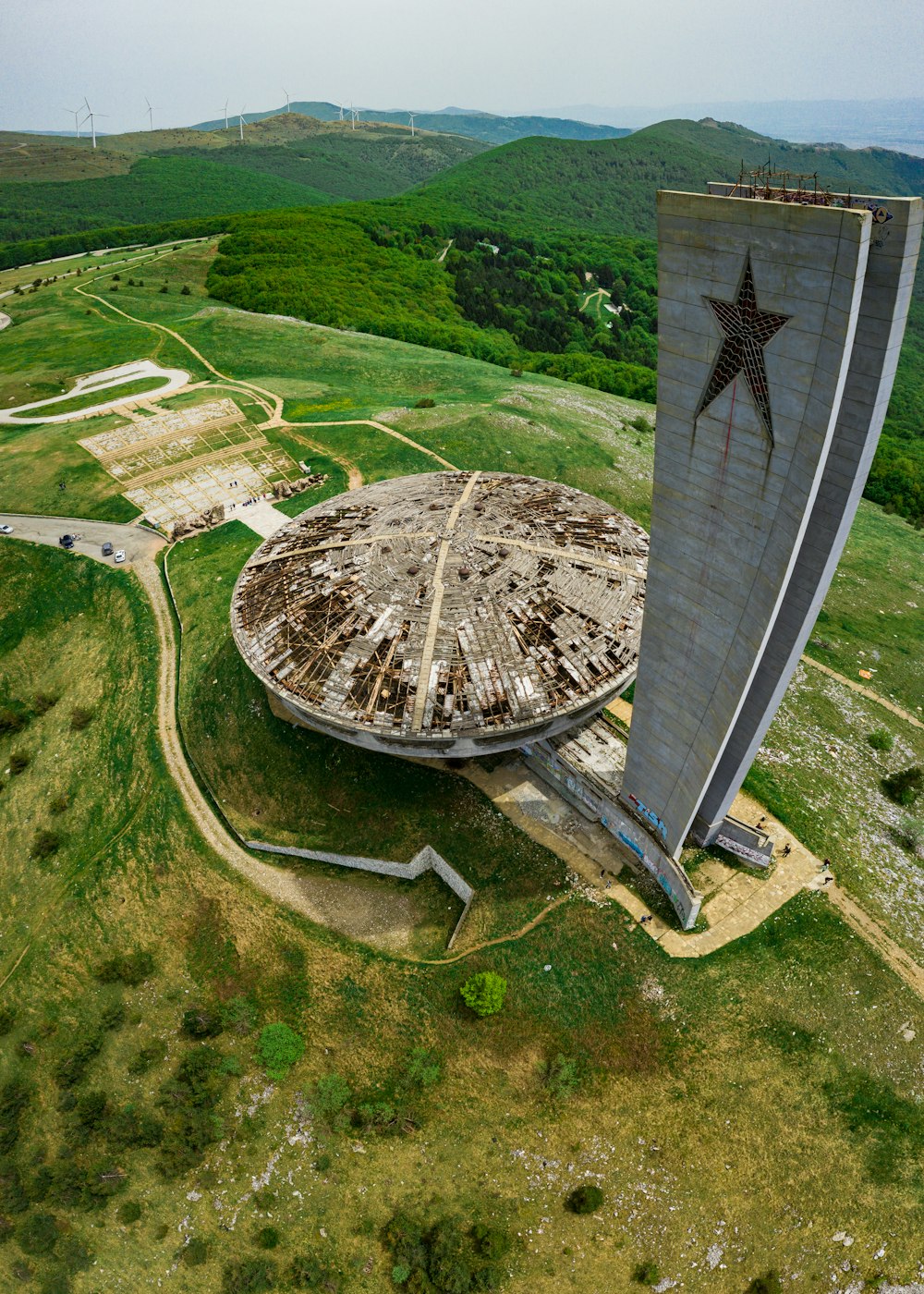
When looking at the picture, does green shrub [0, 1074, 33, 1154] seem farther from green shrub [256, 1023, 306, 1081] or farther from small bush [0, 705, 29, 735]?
small bush [0, 705, 29, 735]

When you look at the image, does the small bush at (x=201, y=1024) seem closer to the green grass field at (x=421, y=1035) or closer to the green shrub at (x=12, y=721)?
the green grass field at (x=421, y=1035)

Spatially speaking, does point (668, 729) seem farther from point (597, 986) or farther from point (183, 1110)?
point (183, 1110)

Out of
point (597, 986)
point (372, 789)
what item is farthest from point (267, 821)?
point (597, 986)

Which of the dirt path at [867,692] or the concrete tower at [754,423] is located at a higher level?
the concrete tower at [754,423]

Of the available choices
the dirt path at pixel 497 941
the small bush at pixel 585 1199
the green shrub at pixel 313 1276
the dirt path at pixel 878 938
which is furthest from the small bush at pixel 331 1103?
the dirt path at pixel 878 938

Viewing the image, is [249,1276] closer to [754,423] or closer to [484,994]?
[484,994]
